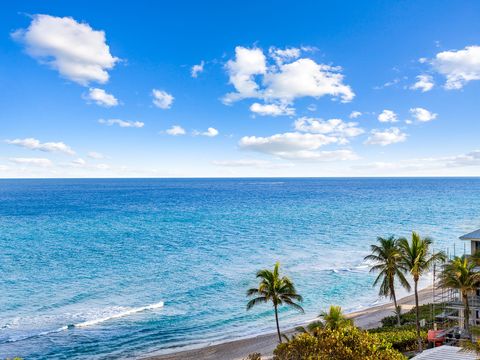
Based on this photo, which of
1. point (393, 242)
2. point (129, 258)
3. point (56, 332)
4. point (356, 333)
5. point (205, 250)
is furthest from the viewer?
point (205, 250)

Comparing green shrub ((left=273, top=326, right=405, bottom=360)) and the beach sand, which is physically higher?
green shrub ((left=273, top=326, right=405, bottom=360))

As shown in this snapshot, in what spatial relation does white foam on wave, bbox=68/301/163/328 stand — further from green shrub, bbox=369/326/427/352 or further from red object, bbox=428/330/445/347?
red object, bbox=428/330/445/347

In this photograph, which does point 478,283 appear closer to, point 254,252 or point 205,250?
point 254,252

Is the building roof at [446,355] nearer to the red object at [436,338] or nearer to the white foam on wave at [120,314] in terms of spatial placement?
the red object at [436,338]

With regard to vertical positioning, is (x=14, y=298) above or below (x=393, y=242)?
below

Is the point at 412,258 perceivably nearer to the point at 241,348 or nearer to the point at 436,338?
the point at 436,338

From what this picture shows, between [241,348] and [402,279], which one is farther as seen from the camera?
[241,348]

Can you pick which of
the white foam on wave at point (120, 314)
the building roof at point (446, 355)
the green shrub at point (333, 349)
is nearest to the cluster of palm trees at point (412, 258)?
the building roof at point (446, 355)

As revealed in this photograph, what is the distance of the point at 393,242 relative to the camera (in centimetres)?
3547

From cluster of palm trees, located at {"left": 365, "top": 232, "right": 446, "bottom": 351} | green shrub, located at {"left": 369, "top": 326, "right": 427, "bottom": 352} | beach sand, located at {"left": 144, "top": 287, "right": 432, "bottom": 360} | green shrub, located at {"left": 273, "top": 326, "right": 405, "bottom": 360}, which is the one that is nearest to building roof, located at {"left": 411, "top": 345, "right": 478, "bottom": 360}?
cluster of palm trees, located at {"left": 365, "top": 232, "right": 446, "bottom": 351}

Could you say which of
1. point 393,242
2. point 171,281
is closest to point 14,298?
point 171,281

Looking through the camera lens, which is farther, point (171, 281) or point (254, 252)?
point (254, 252)

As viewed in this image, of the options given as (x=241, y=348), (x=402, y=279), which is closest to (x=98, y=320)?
(x=241, y=348)

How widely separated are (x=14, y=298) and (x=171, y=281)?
63.5ft
